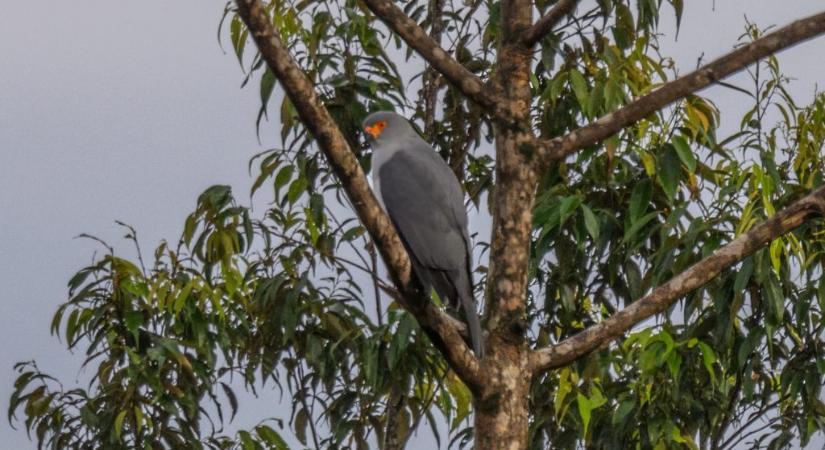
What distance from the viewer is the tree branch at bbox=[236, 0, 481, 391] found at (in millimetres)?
3445

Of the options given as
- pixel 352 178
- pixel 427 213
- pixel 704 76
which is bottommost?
pixel 352 178

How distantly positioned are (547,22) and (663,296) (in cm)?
83

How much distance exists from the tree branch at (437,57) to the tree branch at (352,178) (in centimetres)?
63

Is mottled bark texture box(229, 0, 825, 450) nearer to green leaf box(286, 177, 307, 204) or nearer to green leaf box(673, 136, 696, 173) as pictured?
green leaf box(673, 136, 696, 173)

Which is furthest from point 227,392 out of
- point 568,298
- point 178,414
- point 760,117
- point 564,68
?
point 760,117

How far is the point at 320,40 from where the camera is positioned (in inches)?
229

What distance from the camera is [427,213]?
448 centimetres

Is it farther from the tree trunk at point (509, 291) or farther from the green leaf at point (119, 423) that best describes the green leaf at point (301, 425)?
the tree trunk at point (509, 291)

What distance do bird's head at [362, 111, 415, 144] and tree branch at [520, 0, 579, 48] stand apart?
32.0 inches

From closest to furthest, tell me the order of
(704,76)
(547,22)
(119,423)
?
(704,76) < (547,22) < (119,423)

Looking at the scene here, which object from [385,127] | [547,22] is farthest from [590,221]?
[547,22]

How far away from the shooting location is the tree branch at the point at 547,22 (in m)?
4.23

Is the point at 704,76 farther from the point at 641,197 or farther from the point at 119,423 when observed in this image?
the point at 119,423

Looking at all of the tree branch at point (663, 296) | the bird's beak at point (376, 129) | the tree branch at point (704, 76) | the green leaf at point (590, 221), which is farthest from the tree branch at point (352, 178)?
the bird's beak at point (376, 129)
